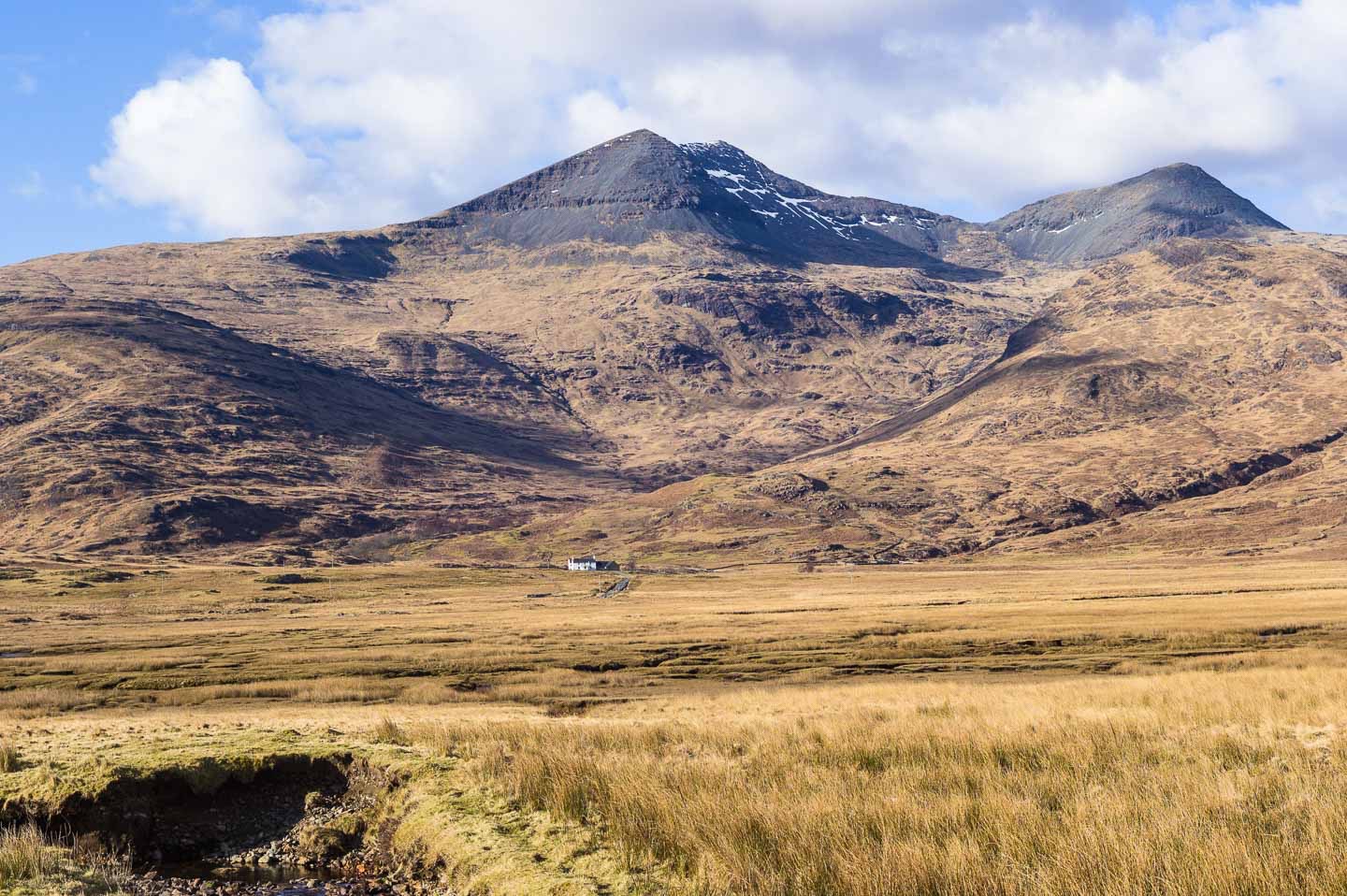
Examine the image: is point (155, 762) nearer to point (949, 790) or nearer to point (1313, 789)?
point (949, 790)

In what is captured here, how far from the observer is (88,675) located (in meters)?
51.8

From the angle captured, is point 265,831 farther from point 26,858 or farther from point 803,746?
point 803,746

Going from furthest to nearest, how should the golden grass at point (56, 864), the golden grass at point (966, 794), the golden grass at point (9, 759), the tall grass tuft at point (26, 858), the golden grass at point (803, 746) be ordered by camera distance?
1. the golden grass at point (9, 759)
2. the tall grass tuft at point (26, 858)
3. the golden grass at point (56, 864)
4. the golden grass at point (803, 746)
5. the golden grass at point (966, 794)

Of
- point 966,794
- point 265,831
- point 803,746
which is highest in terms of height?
point 966,794

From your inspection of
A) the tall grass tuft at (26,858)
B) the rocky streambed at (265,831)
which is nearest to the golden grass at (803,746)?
the rocky streambed at (265,831)

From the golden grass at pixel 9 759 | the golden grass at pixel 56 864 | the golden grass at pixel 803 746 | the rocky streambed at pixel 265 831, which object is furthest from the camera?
the golden grass at pixel 9 759

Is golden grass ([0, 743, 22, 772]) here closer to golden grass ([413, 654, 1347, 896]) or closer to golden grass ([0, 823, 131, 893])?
golden grass ([0, 823, 131, 893])

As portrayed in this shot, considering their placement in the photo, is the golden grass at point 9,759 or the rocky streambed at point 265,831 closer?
the rocky streambed at point 265,831

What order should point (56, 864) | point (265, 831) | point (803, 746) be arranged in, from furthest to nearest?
point (803, 746) → point (265, 831) → point (56, 864)

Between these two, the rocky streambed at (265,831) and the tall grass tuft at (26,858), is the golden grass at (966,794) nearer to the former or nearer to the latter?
the rocky streambed at (265,831)


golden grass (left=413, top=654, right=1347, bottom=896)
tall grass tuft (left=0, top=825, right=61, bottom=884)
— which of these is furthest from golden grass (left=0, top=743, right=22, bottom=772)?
golden grass (left=413, top=654, right=1347, bottom=896)

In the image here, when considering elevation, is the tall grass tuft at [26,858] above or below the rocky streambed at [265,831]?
above

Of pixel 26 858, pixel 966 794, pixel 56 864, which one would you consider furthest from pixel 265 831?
pixel 966 794

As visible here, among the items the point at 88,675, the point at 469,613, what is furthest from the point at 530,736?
the point at 469,613
